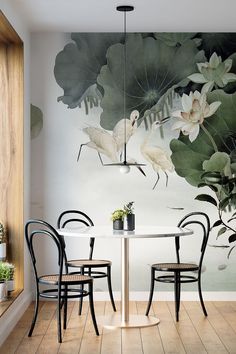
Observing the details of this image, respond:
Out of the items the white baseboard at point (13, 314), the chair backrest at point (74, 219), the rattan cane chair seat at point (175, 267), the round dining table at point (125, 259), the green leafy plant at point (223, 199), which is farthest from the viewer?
the green leafy plant at point (223, 199)

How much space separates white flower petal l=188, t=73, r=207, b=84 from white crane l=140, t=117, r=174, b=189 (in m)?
0.47

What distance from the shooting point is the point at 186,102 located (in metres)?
7.23

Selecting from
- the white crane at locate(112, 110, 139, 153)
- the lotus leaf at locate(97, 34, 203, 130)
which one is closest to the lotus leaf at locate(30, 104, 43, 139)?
the lotus leaf at locate(97, 34, 203, 130)

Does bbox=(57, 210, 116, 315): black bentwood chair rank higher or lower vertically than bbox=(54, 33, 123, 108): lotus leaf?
lower

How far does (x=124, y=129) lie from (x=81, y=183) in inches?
27.2

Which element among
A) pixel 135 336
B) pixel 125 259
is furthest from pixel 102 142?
pixel 135 336

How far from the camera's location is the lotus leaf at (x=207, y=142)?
7.22 meters

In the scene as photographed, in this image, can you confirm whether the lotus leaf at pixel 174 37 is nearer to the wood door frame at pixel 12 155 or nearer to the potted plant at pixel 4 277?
the wood door frame at pixel 12 155

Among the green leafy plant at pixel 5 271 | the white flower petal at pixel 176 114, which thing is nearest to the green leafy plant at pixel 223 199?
the white flower petal at pixel 176 114

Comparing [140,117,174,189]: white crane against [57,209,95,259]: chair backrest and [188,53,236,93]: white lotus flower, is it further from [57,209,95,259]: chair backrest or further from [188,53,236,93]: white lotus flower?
[57,209,95,259]: chair backrest

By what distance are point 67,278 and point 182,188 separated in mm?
2021

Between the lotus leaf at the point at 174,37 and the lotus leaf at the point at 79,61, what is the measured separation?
0.41 m

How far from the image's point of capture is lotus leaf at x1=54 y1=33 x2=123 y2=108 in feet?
23.7

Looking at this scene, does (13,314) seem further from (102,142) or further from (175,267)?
(102,142)
